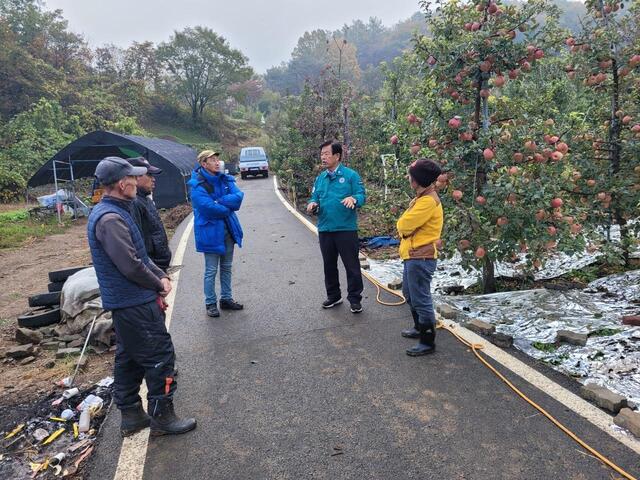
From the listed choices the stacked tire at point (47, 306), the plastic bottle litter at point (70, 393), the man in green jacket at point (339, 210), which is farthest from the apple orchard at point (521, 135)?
the stacked tire at point (47, 306)

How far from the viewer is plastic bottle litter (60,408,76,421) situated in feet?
11.6

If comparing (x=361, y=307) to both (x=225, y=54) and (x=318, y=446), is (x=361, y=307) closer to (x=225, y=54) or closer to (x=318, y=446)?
(x=318, y=446)

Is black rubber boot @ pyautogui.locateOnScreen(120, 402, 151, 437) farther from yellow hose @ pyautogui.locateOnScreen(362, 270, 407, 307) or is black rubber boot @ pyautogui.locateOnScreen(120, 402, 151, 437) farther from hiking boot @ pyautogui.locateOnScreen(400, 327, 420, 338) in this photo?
yellow hose @ pyautogui.locateOnScreen(362, 270, 407, 307)

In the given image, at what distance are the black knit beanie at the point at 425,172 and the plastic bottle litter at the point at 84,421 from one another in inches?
130

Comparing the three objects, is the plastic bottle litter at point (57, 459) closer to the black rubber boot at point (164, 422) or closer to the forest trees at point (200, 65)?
the black rubber boot at point (164, 422)

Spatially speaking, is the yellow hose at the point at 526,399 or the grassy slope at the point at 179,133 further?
the grassy slope at the point at 179,133

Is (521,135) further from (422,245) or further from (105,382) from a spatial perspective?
(105,382)

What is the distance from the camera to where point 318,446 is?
9.52ft

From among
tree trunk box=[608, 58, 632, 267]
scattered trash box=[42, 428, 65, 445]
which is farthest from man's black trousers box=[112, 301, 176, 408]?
tree trunk box=[608, 58, 632, 267]

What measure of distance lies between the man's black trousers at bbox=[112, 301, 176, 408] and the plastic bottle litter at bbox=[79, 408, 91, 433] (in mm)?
438

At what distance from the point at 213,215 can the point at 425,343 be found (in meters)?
2.71

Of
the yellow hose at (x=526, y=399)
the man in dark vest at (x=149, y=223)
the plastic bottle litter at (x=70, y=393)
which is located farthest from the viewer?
the plastic bottle litter at (x=70, y=393)

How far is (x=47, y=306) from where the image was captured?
5883 mm

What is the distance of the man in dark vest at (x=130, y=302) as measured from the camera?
2912 mm
